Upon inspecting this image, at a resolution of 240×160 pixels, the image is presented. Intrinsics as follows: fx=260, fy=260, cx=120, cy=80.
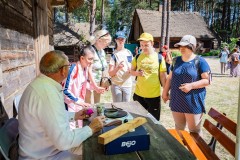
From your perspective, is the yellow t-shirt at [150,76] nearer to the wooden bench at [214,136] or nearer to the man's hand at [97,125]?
the wooden bench at [214,136]

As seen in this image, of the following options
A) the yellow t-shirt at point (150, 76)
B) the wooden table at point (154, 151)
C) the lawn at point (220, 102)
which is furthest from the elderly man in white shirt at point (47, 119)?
the lawn at point (220, 102)

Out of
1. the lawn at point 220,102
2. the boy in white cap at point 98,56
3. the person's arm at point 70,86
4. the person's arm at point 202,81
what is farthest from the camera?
the lawn at point 220,102

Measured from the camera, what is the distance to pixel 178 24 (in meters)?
38.0

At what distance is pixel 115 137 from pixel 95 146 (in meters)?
0.29

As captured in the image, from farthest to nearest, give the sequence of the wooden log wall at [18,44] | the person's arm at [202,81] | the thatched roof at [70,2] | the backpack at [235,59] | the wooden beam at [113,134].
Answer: the backpack at [235,59]
the thatched roof at [70,2]
the person's arm at [202,81]
the wooden log wall at [18,44]
the wooden beam at [113,134]

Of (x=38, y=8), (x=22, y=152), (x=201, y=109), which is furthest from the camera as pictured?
(x=38, y=8)

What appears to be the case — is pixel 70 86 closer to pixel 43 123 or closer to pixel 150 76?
pixel 150 76

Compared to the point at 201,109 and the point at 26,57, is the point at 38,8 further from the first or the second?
the point at 201,109

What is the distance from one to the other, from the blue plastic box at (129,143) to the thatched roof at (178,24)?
33.8m

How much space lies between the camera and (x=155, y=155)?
6.26 ft

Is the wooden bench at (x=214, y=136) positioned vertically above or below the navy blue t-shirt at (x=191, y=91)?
below

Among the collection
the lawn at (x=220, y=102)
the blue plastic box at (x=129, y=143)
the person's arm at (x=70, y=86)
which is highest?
the person's arm at (x=70, y=86)

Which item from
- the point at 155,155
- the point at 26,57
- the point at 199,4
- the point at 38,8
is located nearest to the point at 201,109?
the point at 155,155

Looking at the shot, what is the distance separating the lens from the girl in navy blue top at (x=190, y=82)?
11.1ft
